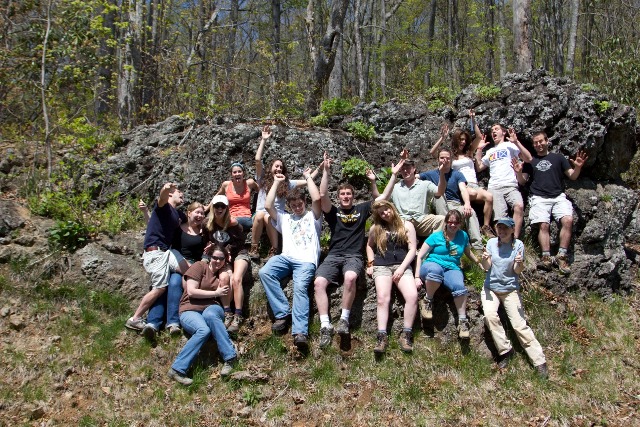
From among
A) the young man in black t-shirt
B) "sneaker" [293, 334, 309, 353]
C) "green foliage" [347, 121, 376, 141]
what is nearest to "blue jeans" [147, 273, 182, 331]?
"sneaker" [293, 334, 309, 353]

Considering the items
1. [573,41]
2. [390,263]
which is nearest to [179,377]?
[390,263]

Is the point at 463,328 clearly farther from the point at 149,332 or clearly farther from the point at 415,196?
the point at 149,332

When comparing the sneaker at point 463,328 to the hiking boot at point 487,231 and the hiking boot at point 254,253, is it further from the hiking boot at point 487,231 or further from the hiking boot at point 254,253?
the hiking boot at point 254,253

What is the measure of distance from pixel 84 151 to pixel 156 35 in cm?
749

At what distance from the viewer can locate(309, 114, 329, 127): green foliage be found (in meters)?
9.82

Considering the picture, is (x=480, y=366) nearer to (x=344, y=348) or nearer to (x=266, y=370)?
(x=344, y=348)

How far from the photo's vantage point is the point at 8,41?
391 inches

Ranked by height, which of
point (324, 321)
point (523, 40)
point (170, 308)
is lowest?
point (324, 321)

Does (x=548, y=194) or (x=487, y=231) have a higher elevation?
(x=548, y=194)

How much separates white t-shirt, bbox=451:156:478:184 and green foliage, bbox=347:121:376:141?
81.5 inches

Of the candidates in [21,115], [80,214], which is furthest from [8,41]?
[80,214]

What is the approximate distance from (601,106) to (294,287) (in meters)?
6.09

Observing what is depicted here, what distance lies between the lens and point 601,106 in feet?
27.4

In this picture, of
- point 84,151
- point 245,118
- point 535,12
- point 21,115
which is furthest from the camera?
point 535,12
